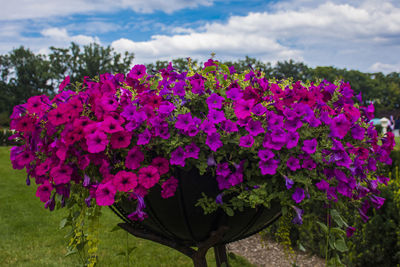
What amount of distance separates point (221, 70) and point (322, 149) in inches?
28.2

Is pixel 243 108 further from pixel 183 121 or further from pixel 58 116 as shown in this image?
pixel 58 116

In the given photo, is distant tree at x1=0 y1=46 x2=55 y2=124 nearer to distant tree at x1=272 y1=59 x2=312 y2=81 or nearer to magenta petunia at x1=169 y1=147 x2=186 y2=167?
distant tree at x1=272 y1=59 x2=312 y2=81

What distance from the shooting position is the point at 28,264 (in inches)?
189

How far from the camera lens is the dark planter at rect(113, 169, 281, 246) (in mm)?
1769

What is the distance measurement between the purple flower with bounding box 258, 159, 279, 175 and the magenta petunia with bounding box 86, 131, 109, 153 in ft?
2.07

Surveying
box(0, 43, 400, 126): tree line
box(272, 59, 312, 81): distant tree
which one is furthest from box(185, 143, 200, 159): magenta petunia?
box(272, 59, 312, 81): distant tree

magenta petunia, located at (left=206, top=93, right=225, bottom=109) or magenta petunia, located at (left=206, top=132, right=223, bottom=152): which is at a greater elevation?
magenta petunia, located at (left=206, top=93, right=225, bottom=109)

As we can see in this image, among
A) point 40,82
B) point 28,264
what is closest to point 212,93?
point 28,264

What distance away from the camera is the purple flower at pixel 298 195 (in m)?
1.63

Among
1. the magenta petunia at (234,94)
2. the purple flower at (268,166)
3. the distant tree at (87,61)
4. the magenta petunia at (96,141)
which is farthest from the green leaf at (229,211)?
the distant tree at (87,61)

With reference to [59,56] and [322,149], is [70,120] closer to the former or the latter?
[322,149]

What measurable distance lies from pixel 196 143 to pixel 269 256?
13.5 feet

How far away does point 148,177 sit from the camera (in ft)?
5.36

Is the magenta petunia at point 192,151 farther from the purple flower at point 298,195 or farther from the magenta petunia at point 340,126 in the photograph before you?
the magenta petunia at point 340,126
